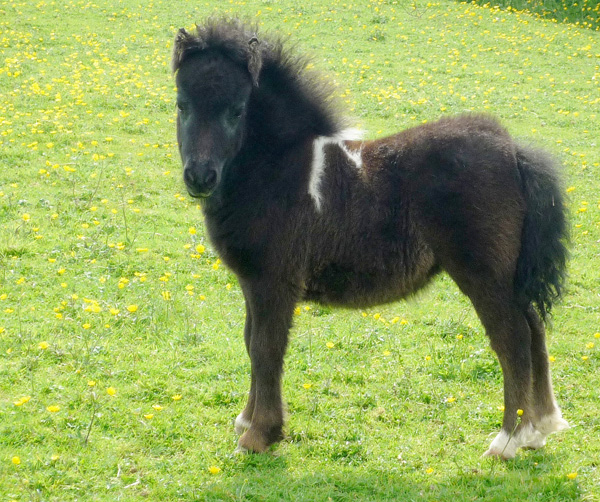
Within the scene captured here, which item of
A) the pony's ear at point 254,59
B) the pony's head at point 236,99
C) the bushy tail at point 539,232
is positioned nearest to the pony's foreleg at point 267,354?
the pony's head at point 236,99

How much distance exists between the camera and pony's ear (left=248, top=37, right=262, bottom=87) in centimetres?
432

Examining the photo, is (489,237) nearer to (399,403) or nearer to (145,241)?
(399,403)

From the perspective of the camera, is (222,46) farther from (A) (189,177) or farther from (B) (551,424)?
(B) (551,424)

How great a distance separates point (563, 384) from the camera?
204 inches

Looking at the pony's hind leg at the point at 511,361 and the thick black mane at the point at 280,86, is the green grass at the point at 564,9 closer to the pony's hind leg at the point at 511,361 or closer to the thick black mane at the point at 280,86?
the thick black mane at the point at 280,86

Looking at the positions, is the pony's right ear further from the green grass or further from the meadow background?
the green grass

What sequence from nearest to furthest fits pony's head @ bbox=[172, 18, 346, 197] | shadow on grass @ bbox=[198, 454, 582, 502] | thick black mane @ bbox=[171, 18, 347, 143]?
shadow on grass @ bbox=[198, 454, 582, 502]
pony's head @ bbox=[172, 18, 346, 197]
thick black mane @ bbox=[171, 18, 347, 143]

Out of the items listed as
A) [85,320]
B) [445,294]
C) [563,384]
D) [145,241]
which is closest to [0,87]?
[145,241]

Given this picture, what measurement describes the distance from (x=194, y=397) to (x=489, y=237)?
2.31 m

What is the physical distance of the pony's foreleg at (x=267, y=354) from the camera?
4.38m

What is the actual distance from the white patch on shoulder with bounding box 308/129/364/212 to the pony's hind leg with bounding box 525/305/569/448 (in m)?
1.49

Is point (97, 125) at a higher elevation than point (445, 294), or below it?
below

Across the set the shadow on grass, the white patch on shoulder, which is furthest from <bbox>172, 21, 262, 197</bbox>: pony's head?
the shadow on grass

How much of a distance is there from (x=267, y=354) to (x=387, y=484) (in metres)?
1.05
